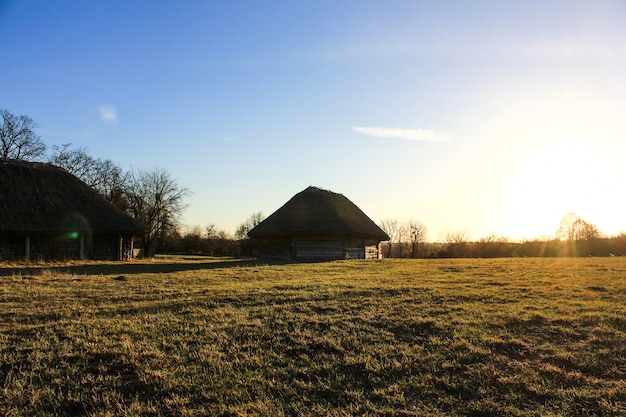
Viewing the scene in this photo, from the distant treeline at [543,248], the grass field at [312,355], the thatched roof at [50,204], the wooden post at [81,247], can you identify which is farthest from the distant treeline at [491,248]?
the grass field at [312,355]

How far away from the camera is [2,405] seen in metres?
4.18

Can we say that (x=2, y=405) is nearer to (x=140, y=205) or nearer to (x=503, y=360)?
(x=503, y=360)

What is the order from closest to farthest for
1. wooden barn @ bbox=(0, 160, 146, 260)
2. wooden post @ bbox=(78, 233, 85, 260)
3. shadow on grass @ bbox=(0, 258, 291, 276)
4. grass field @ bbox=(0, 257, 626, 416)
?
grass field @ bbox=(0, 257, 626, 416) → shadow on grass @ bbox=(0, 258, 291, 276) → wooden barn @ bbox=(0, 160, 146, 260) → wooden post @ bbox=(78, 233, 85, 260)

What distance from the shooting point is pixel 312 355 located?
18.2ft

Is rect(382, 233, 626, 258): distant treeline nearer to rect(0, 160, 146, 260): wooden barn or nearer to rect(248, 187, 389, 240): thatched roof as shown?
rect(248, 187, 389, 240): thatched roof

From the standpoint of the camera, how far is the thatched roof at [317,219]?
26.6 m

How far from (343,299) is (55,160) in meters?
43.0

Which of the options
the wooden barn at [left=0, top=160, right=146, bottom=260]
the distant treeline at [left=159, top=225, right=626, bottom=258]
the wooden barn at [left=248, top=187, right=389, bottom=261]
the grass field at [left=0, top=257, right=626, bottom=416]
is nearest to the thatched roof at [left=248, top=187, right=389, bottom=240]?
the wooden barn at [left=248, top=187, right=389, bottom=261]

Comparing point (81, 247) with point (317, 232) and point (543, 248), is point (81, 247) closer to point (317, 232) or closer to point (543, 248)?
point (317, 232)

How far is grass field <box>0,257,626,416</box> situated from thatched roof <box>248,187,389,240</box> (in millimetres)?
16895

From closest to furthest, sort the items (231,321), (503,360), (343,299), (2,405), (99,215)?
(2,405) < (503,360) < (231,321) < (343,299) < (99,215)

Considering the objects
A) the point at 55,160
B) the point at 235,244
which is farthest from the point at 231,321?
the point at 235,244

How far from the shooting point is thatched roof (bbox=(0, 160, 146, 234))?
68.5 ft

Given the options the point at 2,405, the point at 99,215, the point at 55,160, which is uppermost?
the point at 55,160
